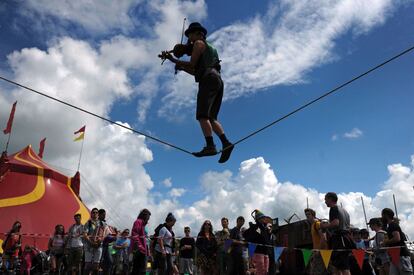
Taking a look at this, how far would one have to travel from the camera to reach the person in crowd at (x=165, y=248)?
6.32m

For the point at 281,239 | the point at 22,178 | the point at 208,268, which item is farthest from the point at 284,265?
the point at 22,178

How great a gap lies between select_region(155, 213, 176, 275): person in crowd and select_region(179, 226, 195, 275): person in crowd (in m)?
0.37

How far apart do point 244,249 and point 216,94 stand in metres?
3.37

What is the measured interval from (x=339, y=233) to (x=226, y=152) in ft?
6.26

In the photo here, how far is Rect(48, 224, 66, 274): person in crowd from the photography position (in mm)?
7473

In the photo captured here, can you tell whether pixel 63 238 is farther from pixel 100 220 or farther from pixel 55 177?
pixel 55 177

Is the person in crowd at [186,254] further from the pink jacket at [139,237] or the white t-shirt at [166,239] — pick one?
the pink jacket at [139,237]

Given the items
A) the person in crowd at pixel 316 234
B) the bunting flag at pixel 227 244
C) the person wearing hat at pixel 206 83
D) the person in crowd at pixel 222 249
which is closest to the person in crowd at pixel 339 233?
the person in crowd at pixel 316 234

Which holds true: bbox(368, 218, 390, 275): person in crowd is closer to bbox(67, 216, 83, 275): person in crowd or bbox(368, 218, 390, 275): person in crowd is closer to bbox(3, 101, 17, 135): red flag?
bbox(67, 216, 83, 275): person in crowd

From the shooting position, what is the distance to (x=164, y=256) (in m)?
6.34

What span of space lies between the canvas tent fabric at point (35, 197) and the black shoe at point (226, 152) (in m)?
8.76

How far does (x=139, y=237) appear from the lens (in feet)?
20.0

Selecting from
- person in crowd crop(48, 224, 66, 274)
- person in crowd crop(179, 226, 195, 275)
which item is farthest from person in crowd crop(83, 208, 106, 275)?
person in crowd crop(179, 226, 195, 275)

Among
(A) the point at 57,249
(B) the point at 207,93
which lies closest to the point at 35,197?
(A) the point at 57,249
